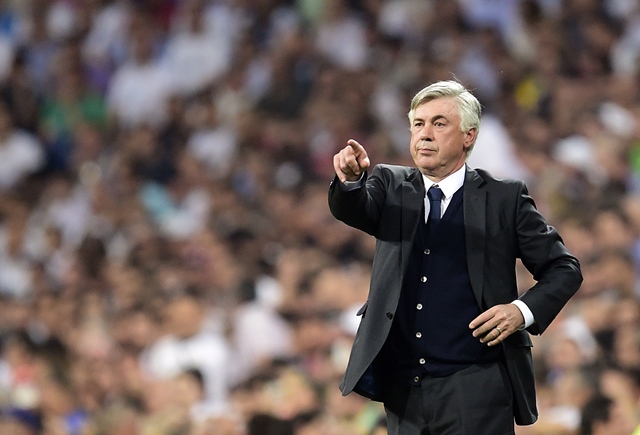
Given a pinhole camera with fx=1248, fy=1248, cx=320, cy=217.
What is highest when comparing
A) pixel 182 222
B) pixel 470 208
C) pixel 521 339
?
pixel 182 222

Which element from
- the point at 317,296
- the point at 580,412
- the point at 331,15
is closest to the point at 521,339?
the point at 580,412

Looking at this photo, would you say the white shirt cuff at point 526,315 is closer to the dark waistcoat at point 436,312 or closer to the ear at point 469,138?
the dark waistcoat at point 436,312

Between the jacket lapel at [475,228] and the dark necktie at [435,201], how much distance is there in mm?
79

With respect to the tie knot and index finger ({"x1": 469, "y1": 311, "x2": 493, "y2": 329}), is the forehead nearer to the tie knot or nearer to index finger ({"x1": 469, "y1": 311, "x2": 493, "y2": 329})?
the tie knot

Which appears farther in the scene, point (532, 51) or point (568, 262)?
point (532, 51)

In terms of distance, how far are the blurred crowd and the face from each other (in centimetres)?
229

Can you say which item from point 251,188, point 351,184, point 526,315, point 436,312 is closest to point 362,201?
point 351,184

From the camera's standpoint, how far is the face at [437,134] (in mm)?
3660

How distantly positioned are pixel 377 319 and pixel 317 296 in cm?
424

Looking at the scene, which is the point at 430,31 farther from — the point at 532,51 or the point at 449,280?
the point at 449,280

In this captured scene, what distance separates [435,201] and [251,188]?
19.7 feet

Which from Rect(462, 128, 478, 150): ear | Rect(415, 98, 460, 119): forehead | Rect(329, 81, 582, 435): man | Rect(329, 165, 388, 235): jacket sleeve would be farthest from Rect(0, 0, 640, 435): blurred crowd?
Rect(415, 98, 460, 119): forehead

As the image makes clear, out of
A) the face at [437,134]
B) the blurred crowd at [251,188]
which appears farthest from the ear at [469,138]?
the blurred crowd at [251,188]

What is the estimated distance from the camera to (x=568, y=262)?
3.67 metres
